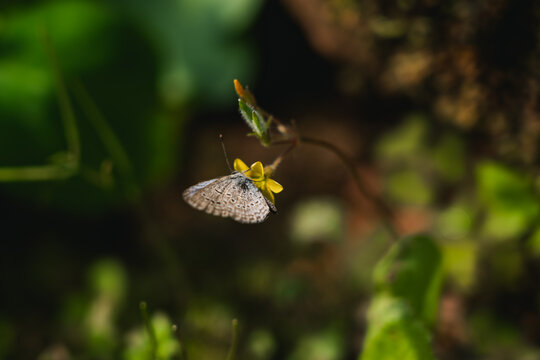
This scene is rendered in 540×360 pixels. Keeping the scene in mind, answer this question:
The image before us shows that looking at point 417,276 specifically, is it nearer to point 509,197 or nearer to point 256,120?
point 509,197

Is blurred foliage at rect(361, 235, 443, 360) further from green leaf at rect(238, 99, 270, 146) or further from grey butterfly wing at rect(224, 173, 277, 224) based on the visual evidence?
green leaf at rect(238, 99, 270, 146)

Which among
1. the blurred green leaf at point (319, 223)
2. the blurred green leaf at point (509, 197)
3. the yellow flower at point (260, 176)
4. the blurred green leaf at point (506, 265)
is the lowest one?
the yellow flower at point (260, 176)

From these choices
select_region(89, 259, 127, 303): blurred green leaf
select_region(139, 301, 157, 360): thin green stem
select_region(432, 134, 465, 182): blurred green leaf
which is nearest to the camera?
select_region(139, 301, 157, 360): thin green stem

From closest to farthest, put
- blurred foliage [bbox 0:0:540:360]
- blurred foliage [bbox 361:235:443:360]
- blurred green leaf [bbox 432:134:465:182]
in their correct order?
1. blurred foliage [bbox 361:235:443:360]
2. blurred foliage [bbox 0:0:540:360]
3. blurred green leaf [bbox 432:134:465:182]

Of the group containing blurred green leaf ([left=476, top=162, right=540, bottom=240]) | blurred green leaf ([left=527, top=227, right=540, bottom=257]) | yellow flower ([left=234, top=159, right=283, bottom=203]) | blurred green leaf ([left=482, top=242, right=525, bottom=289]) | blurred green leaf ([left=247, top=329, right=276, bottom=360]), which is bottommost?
blurred green leaf ([left=247, top=329, right=276, bottom=360])

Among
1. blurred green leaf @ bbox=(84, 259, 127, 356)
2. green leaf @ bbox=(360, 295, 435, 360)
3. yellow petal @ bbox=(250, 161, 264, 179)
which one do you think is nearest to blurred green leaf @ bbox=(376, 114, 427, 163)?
green leaf @ bbox=(360, 295, 435, 360)

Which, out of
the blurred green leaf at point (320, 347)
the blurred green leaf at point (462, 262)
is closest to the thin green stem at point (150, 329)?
the blurred green leaf at point (320, 347)

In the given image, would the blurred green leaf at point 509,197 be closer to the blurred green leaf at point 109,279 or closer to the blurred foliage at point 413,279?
the blurred foliage at point 413,279
